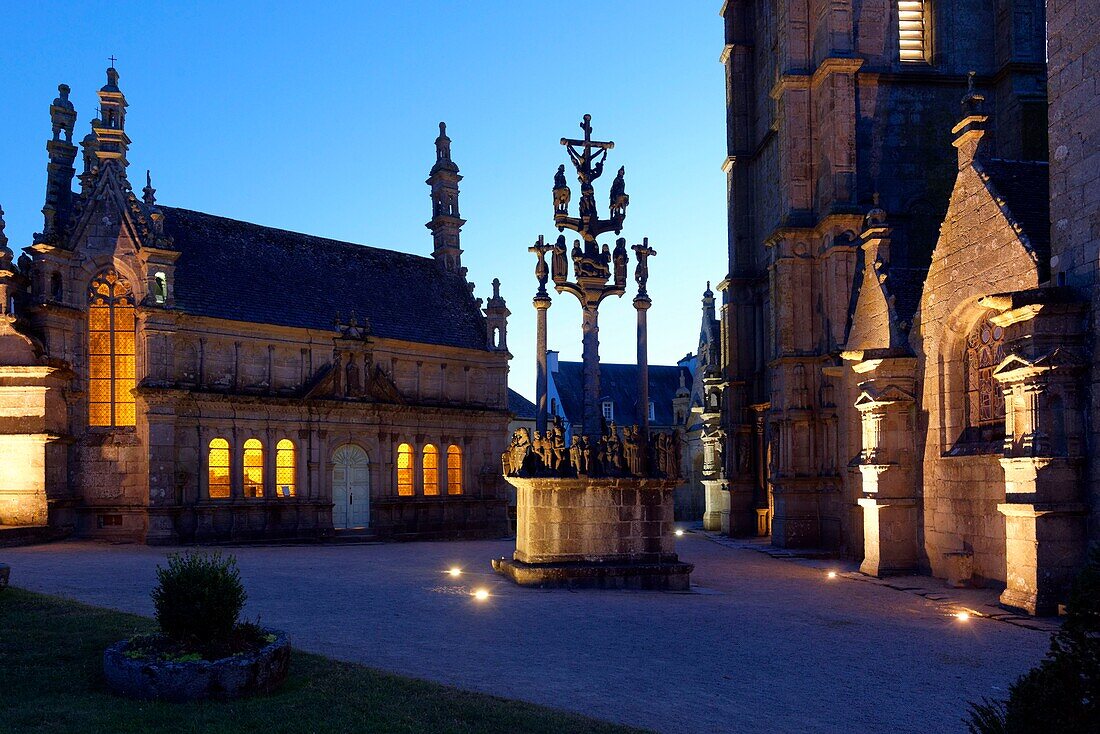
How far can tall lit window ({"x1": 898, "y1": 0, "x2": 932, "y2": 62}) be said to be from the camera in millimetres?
27016

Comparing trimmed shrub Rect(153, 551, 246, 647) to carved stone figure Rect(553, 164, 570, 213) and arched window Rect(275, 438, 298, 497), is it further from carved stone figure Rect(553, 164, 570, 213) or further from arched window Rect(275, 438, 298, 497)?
arched window Rect(275, 438, 298, 497)

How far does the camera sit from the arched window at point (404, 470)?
33406 millimetres

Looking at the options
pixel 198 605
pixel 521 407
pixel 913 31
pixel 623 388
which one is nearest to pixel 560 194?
Result: pixel 198 605

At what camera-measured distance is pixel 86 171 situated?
28.7 m

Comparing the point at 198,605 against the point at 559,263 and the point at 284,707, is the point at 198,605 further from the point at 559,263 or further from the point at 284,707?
the point at 559,263

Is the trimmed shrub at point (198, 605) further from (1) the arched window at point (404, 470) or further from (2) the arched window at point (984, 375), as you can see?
(1) the arched window at point (404, 470)

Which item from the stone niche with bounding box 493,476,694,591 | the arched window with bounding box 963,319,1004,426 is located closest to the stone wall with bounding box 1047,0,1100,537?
the arched window with bounding box 963,319,1004,426

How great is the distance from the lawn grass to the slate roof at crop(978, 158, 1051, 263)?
40.2 feet

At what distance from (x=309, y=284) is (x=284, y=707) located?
26.8m

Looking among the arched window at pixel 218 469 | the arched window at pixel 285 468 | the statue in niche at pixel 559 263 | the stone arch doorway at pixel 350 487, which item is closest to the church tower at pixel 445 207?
the stone arch doorway at pixel 350 487

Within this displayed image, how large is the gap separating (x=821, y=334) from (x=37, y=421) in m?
22.5

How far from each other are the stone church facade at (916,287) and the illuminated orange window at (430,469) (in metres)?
10.8

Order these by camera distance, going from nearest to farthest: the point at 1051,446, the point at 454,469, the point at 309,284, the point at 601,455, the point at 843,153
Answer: the point at 1051,446
the point at 601,455
the point at 843,153
the point at 309,284
the point at 454,469

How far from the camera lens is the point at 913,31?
27.1 m
